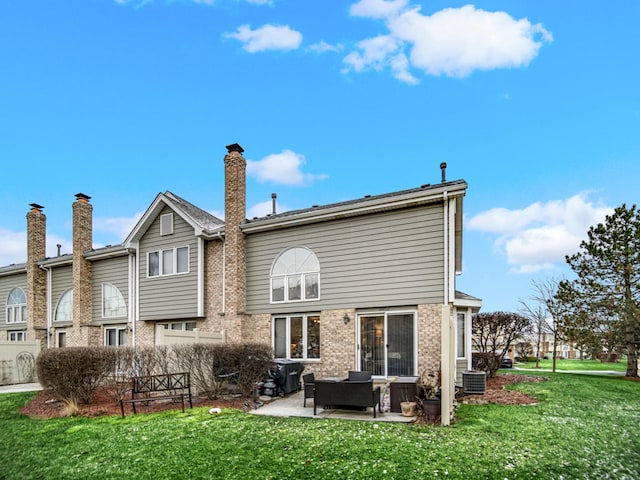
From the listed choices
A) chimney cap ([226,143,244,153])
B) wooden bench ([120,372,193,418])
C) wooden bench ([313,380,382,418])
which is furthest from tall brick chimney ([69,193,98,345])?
wooden bench ([313,380,382,418])

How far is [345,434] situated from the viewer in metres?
7.35

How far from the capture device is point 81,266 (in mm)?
19375

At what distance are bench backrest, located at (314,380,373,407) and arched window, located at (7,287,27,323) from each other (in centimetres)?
2000

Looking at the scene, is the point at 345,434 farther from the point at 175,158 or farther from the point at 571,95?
the point at 175,158

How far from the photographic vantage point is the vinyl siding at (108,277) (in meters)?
18.5

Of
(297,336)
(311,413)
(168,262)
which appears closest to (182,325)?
(168,262)

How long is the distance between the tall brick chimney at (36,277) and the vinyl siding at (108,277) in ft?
13.1

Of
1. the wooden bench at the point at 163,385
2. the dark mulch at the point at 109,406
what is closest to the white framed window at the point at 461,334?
the dark mulch at the point at 109,406

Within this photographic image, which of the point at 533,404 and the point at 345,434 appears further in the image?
the point at 533,404

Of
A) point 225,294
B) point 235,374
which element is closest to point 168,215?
point 225,294

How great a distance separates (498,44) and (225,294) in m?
11.4

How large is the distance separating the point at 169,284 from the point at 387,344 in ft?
28.9

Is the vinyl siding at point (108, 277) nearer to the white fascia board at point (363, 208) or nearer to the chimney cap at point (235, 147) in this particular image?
the white fascia board at point (363, 208)

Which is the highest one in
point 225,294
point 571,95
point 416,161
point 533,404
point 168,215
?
point 571,95
